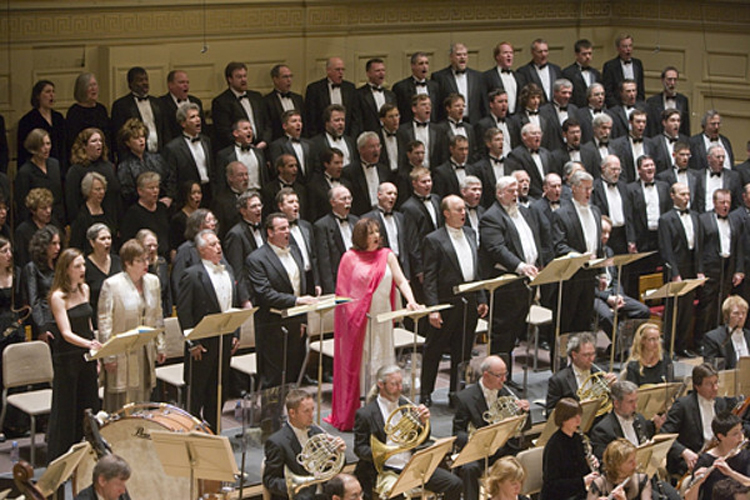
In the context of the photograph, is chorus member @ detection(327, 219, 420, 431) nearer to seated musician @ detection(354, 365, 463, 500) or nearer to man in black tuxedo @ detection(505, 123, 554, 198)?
seated musician @ detection(354, 365, 463, 500)

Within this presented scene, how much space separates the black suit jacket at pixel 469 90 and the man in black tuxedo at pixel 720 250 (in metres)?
1.84

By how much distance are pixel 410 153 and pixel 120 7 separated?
6.93ft

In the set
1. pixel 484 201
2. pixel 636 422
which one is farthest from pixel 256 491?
pixel 484 201

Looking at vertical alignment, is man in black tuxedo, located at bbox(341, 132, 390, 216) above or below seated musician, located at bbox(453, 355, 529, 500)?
above

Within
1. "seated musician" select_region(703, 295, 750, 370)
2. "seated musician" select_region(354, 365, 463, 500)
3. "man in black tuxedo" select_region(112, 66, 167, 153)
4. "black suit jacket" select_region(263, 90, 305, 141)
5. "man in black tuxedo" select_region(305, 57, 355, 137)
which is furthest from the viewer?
"man in black tuxedo" select_region(305, 57, 355, 137)

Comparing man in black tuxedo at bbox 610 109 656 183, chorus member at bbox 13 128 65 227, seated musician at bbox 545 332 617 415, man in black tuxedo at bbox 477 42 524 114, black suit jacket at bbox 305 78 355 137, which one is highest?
man in black tuxedo at bbox 477 42 524 114

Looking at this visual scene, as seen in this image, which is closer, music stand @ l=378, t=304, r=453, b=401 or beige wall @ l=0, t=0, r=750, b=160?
music stand @ l=378, t=304, r=453, b=401

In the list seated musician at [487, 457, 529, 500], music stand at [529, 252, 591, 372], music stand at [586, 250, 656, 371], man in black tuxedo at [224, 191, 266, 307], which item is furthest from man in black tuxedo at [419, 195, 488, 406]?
seated musician at [487, 457, 529, 500]

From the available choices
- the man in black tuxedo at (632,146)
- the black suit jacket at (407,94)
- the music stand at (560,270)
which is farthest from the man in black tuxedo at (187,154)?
the man in black tuxedo at (632,146)

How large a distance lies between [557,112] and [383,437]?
4107 mm

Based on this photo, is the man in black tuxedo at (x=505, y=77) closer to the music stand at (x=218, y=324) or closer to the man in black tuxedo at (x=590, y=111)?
the man in black tuxedo at (x=590, y=111)

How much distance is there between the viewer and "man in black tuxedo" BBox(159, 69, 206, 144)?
8.48 meters

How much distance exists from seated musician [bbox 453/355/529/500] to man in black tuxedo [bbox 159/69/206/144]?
107 inches

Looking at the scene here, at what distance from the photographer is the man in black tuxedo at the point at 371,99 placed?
9320 mm
